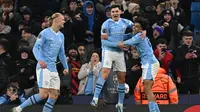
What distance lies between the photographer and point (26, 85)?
1719 centimetres

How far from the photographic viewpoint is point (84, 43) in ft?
63.2

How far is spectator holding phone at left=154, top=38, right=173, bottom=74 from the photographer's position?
17.4 metres

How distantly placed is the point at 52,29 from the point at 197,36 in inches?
262

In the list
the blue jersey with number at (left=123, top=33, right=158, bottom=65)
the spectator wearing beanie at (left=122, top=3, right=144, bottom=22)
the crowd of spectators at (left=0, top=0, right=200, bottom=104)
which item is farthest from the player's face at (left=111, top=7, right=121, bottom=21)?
the spectator wearing beanie at (left=122, top=3, right=144, bottom=22)

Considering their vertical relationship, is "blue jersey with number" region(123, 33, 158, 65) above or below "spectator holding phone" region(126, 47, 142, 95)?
above

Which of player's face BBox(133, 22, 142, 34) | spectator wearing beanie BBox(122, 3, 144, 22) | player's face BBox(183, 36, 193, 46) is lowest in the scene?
player's face BBox(183, 36, 193, 46)

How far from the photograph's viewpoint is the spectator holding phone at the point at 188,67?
17.0 m

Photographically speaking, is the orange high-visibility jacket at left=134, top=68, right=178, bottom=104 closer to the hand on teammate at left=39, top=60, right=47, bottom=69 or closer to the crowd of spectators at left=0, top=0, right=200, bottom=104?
the crowd of spectators at left=0, top=0, right=200, bottom=104

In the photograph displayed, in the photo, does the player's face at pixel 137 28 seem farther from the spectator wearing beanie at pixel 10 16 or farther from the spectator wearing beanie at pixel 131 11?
the spectator wearing beanie at pixel 10 16

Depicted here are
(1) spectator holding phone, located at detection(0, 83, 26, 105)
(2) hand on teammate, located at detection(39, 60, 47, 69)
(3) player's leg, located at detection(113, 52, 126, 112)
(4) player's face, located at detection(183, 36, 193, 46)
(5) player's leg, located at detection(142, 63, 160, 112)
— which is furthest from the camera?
(4) player's face, located at detection(183, 36, 193, 46)

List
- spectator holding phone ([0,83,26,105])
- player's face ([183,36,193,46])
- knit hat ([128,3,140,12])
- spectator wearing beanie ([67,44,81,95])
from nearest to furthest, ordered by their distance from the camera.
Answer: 1. spectator holding phone ([0,83,26,105])
2. spectator wearing beanie ([67,44,81,95])
3. player's face ([183,36,193,46])
4. knit hat ([128,3,140,12])

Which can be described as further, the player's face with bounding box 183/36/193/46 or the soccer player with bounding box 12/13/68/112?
the player's face with bounding box 183/36/193/46

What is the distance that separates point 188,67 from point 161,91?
177 centimetres

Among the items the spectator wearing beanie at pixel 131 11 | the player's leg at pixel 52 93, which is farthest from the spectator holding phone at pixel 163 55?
the player's leg at pixel 52 93
